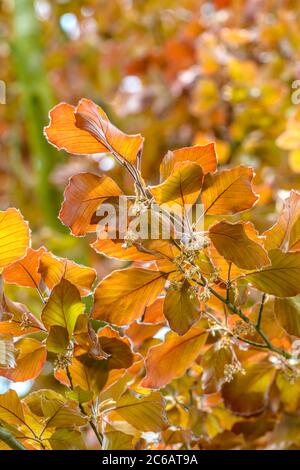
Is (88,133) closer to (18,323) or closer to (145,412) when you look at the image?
(18,323)

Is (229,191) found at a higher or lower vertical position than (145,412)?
higher

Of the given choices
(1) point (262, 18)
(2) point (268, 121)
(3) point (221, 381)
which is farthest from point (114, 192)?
(1) point (262, 18)

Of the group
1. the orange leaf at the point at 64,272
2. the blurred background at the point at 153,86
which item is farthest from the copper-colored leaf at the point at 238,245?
the blurred background at the point at 153,86

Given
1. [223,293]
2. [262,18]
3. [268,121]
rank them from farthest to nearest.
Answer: [262,18]
[268,121]
[223,293]

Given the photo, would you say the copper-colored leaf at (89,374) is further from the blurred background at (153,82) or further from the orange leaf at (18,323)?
the blurred background at (153,82)

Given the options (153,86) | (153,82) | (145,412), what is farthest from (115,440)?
(153,82)

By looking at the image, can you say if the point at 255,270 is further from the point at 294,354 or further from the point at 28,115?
the point at 28,115
